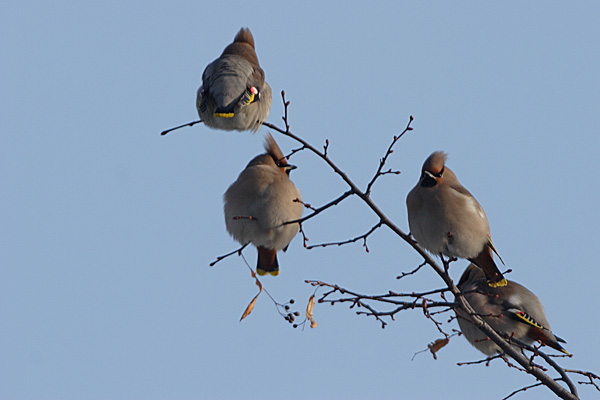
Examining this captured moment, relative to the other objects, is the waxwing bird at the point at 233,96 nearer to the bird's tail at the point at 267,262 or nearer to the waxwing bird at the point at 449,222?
the bird's tail at the point at 267,262

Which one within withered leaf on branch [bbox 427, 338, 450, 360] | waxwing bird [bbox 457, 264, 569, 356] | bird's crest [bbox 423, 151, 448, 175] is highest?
bird's crest [bbox 423, 151, 448, 175]

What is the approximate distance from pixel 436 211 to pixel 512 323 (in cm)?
141

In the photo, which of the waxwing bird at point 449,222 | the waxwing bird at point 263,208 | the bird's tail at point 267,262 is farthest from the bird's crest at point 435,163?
the bird's tail at point 267,262

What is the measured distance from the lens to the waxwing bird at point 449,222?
4.62 metres

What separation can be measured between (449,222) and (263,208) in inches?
43.0

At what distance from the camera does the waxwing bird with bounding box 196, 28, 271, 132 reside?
5.04 meters

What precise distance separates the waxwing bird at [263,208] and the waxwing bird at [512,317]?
5.07 feet

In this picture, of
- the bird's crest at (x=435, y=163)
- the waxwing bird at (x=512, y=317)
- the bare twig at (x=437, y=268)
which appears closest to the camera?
the bare twig at (x=437, y=268)

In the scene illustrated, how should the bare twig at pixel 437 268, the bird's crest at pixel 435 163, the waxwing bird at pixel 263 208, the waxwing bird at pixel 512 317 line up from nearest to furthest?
the bare twig at pixel 437 268 < the waxwing bird at pixel 263 208 < the bird's crest at pixel 435 163 < the waxwing bird at pixel 512 317

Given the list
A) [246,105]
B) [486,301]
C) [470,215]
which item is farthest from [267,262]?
[486,301]

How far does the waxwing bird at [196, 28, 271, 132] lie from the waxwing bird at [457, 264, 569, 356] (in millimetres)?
1914

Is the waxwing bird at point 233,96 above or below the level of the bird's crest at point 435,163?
above

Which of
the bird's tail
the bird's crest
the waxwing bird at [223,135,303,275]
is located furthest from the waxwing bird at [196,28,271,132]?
the bird's crest

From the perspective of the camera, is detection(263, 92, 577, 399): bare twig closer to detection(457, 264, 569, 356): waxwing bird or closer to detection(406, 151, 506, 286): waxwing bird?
detection(406, 151, 506, 286): waxwing bird
